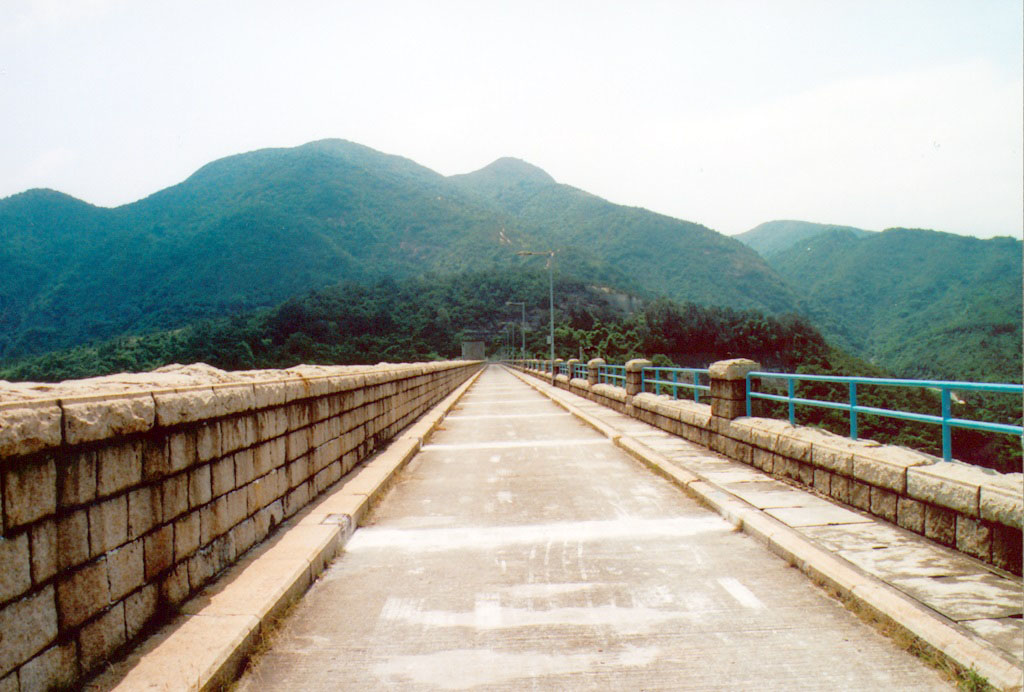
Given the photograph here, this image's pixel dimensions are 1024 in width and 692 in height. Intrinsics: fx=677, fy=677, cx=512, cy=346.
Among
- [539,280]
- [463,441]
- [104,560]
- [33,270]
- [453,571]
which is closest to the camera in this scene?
[104,560]

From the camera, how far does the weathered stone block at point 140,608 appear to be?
3533mm

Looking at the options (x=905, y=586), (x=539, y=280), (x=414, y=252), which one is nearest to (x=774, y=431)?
(x=905, y=586)

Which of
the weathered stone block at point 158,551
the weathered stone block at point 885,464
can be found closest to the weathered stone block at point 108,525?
the weathered stone block at point 158,551

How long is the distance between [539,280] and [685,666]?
168361mm

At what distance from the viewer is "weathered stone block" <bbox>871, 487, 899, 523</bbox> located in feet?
19.6

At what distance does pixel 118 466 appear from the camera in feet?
11.5

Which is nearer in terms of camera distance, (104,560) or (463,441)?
(104,560)

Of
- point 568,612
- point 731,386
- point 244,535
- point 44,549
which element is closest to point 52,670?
point 44,549

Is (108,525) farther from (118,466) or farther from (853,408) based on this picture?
(853,408)

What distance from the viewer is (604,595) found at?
4.83 metres

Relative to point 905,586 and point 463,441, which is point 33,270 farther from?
point 905,586

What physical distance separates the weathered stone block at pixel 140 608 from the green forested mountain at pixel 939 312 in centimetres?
10793

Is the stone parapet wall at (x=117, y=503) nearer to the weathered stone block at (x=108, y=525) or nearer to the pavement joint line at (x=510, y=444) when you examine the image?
the weathered stone block at (x=108, y=525)

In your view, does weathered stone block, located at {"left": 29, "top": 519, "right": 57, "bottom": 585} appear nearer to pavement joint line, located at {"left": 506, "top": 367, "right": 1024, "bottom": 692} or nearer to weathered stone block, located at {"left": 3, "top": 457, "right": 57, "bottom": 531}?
weathered stone block, located at {"left": 3, "top": 457, "right": 57, "bottom": 531}
